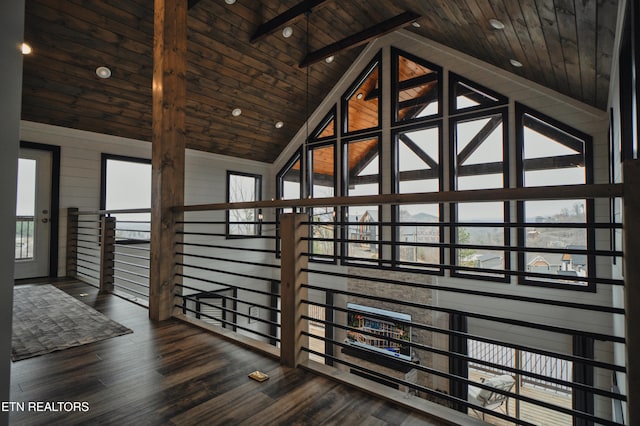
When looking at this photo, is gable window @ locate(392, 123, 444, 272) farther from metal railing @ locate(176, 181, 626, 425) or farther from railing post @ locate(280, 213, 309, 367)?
railing post @ locate(280, 213, 309, 367)

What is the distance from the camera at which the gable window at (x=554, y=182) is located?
174 inches

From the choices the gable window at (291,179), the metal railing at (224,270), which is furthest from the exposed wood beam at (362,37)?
the metal railing at (224,270)

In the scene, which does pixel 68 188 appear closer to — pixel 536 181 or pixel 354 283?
pixel 354 283

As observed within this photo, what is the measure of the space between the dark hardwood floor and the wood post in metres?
0.60

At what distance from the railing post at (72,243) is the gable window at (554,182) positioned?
6.26 metres

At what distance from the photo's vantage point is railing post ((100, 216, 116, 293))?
3.95m

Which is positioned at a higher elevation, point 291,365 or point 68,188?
point 68,188

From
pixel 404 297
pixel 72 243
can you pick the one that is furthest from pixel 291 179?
pixel 72 243

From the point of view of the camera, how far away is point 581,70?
11.5ft

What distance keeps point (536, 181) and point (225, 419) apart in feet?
16.4

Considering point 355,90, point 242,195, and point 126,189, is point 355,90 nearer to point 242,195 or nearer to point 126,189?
point 242,195

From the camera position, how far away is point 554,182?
4668mm

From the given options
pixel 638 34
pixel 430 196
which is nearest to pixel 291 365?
pixel 430 196

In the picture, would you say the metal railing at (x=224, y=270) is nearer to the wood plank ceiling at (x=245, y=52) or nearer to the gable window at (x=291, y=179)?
the gable window at (x=291, y=179)
